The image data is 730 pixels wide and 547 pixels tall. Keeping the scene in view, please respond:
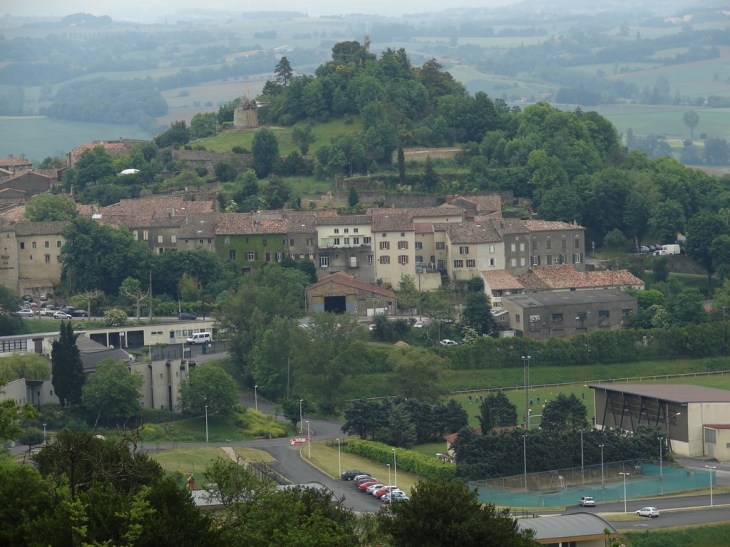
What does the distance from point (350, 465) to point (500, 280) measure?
23.9 m

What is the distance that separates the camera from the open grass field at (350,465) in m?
→ 57.4

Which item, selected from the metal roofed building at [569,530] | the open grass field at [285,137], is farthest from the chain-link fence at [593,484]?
the open grass field at [285,137]

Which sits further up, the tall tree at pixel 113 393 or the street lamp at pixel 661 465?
the tall tree at pixel 113 393

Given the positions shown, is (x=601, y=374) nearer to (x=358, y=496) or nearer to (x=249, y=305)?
(x=249, y=305)

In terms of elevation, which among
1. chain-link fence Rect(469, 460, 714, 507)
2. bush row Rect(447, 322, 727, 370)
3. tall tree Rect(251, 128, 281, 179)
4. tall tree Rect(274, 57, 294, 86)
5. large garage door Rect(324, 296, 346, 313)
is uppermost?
tall tree Rect(274, 57, 294, 86)

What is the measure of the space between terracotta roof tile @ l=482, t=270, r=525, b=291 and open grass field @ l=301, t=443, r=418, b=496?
20510mm

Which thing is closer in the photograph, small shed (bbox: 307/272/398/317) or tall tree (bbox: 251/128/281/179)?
small shed (bbox: 307/272/398/317)

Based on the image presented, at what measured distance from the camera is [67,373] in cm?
6575

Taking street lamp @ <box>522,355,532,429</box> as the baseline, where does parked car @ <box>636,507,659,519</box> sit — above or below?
below

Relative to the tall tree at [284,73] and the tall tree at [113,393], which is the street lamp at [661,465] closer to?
the tall tree at [113,393]

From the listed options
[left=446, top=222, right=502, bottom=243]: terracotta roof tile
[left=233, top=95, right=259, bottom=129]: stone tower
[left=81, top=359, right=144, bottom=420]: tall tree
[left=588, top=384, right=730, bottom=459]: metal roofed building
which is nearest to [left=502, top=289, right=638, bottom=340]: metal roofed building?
[left=446, top=222, right=502, bottom=243]: terracotta roof tile

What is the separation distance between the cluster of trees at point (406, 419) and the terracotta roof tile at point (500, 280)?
54.5ft

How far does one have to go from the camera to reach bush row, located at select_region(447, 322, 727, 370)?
75125 mm

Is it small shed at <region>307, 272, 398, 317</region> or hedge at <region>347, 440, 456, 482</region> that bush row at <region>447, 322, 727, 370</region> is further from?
hedge at <region>347, 440, 456, 482</region>
